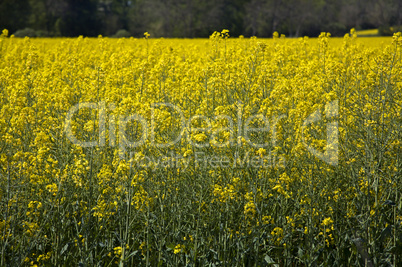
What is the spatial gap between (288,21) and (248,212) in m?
38.6

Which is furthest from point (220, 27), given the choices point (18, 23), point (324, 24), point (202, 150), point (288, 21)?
point (202, 150)

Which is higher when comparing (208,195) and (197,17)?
(197,17)

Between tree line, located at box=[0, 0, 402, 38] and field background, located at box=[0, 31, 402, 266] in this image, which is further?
tree line, located at box=[0, 0, 402, 38]

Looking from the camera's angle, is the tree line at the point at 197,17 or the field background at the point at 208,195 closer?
the field background at the point at 208,195

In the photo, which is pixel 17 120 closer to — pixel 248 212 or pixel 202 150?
pixel 202 150

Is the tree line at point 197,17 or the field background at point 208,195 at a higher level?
the tree line at point 197,17

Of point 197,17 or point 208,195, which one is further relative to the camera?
point 197,17

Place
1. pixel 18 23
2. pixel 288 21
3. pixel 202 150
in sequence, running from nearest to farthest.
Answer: pixel 202 150
pixel 18 23
pixel 288 21

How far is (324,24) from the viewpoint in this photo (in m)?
40.2

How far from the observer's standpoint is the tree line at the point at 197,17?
35812mm

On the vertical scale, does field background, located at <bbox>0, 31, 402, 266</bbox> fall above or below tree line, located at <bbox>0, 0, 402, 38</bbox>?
below

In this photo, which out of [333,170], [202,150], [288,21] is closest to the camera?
[333,170]

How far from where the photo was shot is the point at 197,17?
38156mm

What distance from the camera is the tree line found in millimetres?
35812
